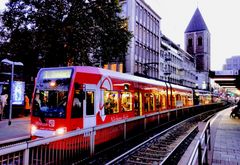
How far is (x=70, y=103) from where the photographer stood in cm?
943

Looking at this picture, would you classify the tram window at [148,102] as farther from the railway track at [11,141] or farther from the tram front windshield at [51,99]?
the tram front windshield at [51,99]

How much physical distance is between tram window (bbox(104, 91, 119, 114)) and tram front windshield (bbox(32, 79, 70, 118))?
2402 millimetres

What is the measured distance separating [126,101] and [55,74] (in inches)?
191

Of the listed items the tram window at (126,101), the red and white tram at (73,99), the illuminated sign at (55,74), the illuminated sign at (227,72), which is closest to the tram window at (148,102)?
the tram window at (126,101)

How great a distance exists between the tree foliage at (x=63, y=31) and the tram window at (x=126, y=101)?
327 inches

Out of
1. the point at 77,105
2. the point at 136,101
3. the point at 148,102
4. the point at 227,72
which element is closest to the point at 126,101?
the point at 136,101

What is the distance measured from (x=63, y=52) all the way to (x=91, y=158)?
14581mm

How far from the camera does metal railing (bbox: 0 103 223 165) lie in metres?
5.23

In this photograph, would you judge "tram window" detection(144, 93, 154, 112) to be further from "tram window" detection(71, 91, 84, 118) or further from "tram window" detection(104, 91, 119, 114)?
"tram window" detection(71, 91, 84, 118)

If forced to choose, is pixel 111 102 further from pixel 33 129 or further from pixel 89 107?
pixel 33 129

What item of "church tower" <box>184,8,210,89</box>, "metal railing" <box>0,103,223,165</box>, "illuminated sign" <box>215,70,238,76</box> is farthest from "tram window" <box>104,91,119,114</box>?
"church tower" <box>184,8,210,89</box>

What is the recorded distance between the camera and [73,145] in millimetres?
7656

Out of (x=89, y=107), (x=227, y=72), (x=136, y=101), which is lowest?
(x=89, y=107)

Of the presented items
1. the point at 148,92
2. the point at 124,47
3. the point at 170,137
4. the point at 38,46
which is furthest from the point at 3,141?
the point at 124,47
